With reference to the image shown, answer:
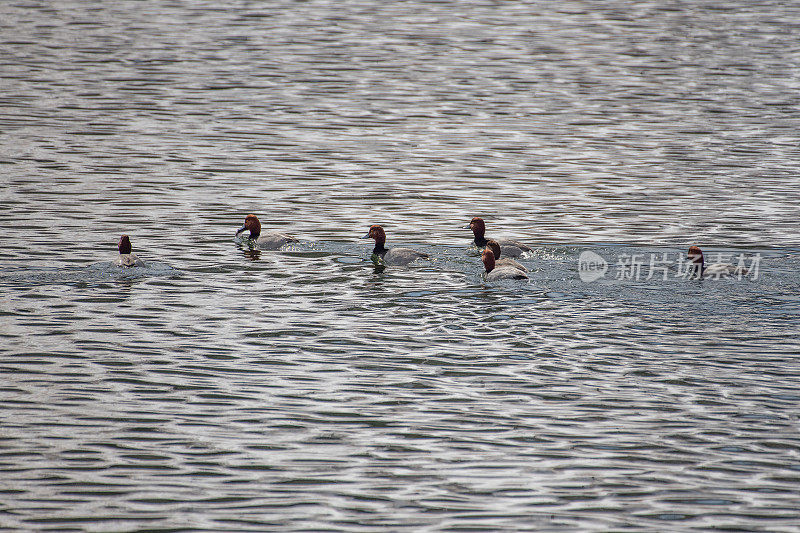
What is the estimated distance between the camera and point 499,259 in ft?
63.8

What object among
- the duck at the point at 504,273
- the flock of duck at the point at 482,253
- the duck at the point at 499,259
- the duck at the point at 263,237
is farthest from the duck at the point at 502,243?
the duck at the point at 263,237

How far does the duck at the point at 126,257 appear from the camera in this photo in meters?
18.9

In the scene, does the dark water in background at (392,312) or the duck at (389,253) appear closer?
the dark water in background at (392,312)

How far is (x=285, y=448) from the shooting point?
12.2m

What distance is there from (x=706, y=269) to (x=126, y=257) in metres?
9.24

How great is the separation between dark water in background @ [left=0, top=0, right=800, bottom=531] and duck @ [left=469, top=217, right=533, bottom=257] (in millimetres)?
513

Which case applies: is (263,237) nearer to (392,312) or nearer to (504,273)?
(392,312)

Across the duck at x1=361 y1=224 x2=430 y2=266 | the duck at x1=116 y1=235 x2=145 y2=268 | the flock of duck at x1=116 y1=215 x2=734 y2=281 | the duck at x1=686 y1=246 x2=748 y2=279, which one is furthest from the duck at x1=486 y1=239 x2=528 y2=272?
the duck at x1=116 y1=235 x2=145 y2=268

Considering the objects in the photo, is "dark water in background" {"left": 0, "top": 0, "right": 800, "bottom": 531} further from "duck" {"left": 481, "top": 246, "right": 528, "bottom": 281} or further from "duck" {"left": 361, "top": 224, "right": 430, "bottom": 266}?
"duck" {"left": 361, "top": 224, "right": 430, "bottom": 266}

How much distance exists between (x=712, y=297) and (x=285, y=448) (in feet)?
26.3

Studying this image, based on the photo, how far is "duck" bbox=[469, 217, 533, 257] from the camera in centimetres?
2011

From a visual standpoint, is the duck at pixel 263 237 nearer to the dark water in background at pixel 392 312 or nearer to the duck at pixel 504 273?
the dark water in background at pixel 392 312

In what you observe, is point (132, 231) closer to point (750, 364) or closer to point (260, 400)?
point (260, 400)

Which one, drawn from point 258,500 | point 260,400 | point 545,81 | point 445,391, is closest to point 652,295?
point 445,391
